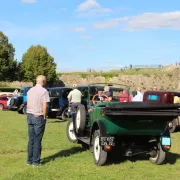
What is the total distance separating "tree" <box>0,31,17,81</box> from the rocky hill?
1536 centimetres

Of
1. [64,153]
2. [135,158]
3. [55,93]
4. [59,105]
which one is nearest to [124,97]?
[135,158]

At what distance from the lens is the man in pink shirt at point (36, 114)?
7.27 m

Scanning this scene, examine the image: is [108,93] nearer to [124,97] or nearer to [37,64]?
[124,97]

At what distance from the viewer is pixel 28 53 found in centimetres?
7250

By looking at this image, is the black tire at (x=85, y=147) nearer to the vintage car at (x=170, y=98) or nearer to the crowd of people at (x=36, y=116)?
the crowd of people at (x=36, y=116)

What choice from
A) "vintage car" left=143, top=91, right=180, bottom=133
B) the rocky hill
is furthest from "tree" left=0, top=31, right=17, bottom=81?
"vintage car" left=143, top=91, right=180, bottom=133

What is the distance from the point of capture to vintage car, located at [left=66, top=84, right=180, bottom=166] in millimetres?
6875

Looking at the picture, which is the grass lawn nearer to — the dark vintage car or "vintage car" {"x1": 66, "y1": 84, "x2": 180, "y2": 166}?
"vintage car" {"x1": 66, "y1": 84, "x2": 180, "y2": 166}

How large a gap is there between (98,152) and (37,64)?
6353cm

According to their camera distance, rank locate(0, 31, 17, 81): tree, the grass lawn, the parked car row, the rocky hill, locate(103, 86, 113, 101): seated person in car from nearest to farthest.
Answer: the grass lawn
locate(103, 86, 113, 101): seated person in car
the parked car row
locate(0, 31, 17, 81): tree
the rocky hill

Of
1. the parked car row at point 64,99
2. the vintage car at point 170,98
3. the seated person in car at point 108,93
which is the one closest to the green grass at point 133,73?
the parked car row at point 64,99

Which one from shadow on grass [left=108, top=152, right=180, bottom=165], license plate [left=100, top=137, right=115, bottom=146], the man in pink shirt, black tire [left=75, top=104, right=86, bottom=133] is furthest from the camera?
black tire [left=75, top=104, right=86, bottom=133]

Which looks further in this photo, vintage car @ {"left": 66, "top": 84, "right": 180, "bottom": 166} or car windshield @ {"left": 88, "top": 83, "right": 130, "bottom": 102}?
car windshield @ {"left": 88, "top": 83, "right": 130, "bottom": 102}

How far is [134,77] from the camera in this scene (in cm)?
6925
